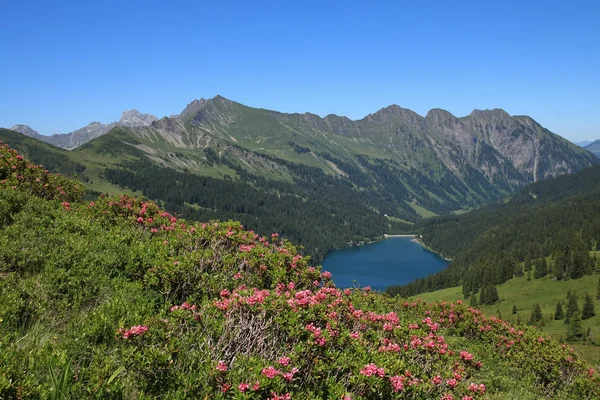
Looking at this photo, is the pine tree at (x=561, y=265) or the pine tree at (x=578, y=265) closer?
the pine tree at (x=578, y=265)

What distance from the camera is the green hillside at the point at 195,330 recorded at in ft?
23.7

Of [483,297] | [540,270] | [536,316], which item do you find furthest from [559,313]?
[540,270]

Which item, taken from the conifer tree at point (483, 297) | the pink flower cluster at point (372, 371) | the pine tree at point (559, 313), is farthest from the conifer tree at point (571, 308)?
the pink flower cluster at point (372, 371)

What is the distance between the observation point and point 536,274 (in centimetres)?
19288

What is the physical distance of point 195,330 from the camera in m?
9.43

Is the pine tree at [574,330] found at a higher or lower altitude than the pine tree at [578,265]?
lower

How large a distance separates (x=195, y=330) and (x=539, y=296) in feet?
Answer: 657

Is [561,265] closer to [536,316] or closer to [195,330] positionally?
[536,316]

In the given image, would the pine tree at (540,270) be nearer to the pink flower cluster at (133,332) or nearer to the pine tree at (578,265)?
the pine tree at (578,265)

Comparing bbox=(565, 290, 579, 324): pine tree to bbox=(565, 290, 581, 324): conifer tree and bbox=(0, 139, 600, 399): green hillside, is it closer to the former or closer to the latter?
bbox=(565, 290, 581, 324): conifer tree

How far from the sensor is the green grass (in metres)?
136

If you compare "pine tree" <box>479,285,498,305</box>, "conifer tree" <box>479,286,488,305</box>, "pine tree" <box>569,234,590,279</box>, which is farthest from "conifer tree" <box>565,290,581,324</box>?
"pine tree" <box>569,234,590,279</box>

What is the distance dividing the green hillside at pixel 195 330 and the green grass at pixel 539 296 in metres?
145

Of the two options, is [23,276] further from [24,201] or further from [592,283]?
[592,283]
